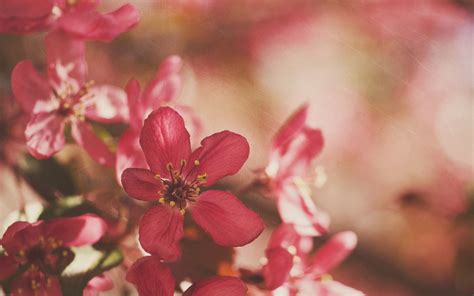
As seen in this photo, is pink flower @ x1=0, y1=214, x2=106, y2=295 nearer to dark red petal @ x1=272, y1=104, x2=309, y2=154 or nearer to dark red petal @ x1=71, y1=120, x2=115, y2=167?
dark red petal @ x1=71, y1=120, x2=115, y2=167

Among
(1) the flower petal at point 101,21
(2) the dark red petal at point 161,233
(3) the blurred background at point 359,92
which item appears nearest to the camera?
(2) the dark red petal at point 161,233

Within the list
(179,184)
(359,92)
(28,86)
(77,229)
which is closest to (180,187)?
(179,184)

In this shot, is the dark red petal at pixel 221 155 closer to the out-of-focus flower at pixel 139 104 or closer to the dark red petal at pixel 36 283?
the out-of-focus flower at pixel 139 104

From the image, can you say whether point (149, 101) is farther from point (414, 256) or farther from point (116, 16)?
point (414, 256)

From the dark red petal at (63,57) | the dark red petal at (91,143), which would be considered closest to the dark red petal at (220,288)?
the dark red petal at (91,143)

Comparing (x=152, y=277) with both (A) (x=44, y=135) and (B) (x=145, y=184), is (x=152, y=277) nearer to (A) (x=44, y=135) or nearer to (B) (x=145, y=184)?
(B) (x=145, y=184)

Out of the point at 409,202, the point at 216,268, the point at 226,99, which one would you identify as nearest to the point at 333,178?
the point at 409,202
